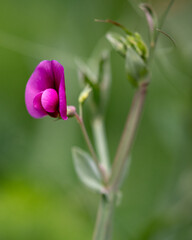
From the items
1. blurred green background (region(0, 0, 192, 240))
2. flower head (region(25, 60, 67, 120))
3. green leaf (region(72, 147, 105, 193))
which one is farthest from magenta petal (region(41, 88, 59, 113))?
blurred green background (region(0, 0, 192, 240))

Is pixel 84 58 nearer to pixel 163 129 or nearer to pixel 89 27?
pixel 89 27

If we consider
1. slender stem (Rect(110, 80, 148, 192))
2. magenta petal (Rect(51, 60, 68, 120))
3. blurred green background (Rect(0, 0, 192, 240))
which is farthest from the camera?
blurred green background (Rect(0, 0, 192, 240))

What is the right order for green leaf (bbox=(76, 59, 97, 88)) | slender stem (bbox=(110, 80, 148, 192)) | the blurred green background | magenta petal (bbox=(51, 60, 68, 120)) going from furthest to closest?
the blurred green background < green leaf (bbox=(76, 59, 97, 88)) < slender stem (bbox=(110, 80, 148, 192)) < magenta petal (bbox=(51, 60, 68, 120))

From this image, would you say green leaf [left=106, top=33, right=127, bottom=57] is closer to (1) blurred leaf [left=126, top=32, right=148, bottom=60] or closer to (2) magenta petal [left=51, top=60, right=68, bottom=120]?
(1) blurred leaf [left=126, top=32, right=148, bottom=60]

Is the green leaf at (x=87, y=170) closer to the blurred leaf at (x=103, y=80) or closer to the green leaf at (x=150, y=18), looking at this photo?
the blurred leaf at (x=103, y=80)

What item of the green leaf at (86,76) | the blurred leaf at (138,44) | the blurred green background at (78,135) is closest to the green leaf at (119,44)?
the blurred leaf at (138,44)

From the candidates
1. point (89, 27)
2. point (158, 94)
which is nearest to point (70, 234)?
point (158, 94)

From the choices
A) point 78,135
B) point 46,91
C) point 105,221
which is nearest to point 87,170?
point 105,221
